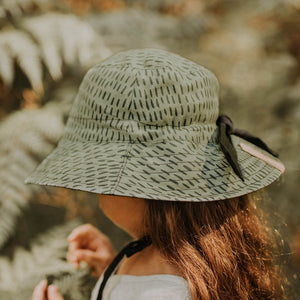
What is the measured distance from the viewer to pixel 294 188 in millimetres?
1585

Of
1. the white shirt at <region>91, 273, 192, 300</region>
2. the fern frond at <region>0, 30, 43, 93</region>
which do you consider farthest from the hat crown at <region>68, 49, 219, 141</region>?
the fern frond at <region>0, 30, 43, 93</region>

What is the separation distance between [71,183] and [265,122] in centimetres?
135

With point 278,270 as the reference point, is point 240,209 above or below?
above

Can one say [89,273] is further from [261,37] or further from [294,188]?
[261,37]

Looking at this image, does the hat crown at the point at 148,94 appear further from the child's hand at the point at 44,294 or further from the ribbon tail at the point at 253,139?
the child's hand at the point at 44,294

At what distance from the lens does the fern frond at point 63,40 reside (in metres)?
1.25

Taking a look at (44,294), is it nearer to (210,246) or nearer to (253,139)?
(210,246)

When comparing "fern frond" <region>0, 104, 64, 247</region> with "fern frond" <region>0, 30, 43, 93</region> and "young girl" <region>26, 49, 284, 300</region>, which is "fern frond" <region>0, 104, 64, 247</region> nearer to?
"fern frond" <region>0, 30, 43, 93</region>

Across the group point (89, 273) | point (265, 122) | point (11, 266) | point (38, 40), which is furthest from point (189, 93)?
point (265, 122)

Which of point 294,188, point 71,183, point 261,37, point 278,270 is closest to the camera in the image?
point 71,183

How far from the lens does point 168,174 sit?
24.3 inches

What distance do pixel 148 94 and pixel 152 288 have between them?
0.41 m

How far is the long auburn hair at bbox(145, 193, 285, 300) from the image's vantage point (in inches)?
26.6

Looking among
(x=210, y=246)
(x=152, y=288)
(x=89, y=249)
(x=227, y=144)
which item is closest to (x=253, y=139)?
(x=227, y=144)
